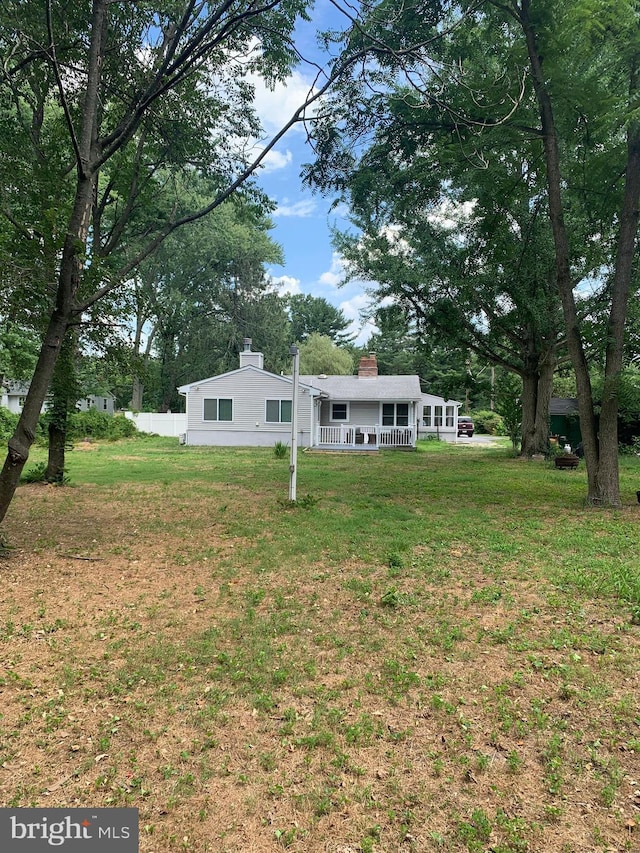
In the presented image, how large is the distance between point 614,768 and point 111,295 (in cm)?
589

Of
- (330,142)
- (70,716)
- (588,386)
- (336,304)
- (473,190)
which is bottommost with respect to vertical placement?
(70,716)

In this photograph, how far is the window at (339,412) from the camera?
22333 millimetres

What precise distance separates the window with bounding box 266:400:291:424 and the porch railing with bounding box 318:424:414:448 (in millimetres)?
1572

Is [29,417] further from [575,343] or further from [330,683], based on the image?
[575,343]

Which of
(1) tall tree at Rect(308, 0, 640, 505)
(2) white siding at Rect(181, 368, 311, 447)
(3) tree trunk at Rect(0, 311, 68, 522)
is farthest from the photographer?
(2) white siding at Rect(181, 368, 311, 447)

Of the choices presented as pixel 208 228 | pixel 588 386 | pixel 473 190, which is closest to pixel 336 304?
pixel 208 228

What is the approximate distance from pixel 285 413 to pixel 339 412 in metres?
2.81

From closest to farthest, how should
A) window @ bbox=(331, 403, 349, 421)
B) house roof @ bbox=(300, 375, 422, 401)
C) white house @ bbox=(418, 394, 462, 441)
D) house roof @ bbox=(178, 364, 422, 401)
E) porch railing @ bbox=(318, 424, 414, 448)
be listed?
porch railing @ bbox=(318, 424, 414, 448)
house roof @ bbox=(178, 364, 422, 401)
house roof @ bbox=(300, 375, 422, 401)
window @ bbox=(331, 403, 349, 421)
white house @ bbox=(418, 394, 462, 441)

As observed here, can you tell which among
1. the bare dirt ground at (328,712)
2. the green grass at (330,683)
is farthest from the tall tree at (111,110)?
the bare dirt ground at (328,712)

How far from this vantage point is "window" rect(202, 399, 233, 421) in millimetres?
21375

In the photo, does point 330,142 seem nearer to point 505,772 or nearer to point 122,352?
point 122,352

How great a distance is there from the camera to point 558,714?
8.41 ft

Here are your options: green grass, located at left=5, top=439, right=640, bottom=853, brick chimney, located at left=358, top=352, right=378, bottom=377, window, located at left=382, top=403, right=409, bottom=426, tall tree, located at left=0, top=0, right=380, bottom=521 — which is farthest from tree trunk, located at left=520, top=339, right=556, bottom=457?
tall tree, located at left=0, top=0, right=380, bottom=521

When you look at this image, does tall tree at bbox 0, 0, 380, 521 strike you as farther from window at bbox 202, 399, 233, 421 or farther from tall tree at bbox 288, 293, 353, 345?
tall tree at bbox 288, 293, 353, 345
